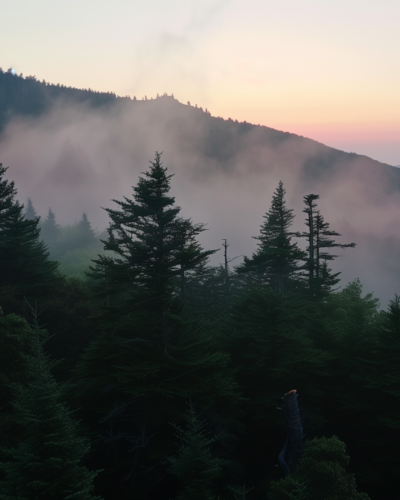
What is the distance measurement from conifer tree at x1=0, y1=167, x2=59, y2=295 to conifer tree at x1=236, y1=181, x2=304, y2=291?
20.3 m

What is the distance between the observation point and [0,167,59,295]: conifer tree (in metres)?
31.9

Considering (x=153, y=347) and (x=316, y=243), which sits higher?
(x=316, y=243)

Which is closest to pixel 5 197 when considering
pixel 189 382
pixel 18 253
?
pixel 18 253

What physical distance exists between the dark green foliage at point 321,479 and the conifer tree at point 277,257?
2325cm

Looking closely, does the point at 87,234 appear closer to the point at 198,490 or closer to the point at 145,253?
the point at 145,253

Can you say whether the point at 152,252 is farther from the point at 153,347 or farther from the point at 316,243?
the point at 316,243

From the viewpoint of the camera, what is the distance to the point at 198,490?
1324 cm

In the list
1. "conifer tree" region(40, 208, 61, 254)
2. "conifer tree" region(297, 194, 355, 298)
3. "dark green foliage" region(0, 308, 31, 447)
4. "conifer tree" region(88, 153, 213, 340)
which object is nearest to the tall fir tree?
"conifer tree" region(88, 153, 213, 340)

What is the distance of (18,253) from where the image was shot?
1262 inches

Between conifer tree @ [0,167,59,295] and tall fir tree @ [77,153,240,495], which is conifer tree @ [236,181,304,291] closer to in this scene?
tall fir tree @ [77,153,240,495]

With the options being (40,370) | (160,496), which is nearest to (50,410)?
(40,370)

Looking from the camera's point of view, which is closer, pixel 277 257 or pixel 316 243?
pixel 277 257

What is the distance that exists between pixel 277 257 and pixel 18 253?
24079mm

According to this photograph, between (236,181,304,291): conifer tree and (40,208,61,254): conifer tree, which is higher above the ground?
(40,208,61,254): conifer tree
